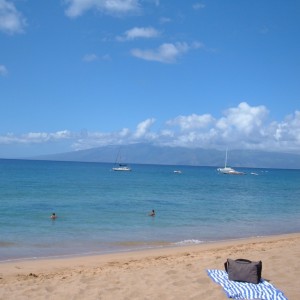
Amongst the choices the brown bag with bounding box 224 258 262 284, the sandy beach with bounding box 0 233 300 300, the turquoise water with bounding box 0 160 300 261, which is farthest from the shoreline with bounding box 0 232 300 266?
the brown bag with bounding box 224 258 262 284

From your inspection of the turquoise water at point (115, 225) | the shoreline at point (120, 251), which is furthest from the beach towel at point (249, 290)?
the turquoise water at point (115, 225)

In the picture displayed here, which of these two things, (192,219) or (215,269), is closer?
(215,269)

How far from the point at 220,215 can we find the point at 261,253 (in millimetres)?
18172

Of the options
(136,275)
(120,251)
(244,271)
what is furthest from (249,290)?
(120,251)

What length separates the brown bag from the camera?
35.2 ft

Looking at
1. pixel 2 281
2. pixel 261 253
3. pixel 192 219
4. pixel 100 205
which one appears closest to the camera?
pixel 2 281

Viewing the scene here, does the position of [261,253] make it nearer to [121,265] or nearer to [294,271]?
[294,271]

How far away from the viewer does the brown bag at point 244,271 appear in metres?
10.7

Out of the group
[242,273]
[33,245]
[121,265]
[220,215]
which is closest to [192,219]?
[220,215]

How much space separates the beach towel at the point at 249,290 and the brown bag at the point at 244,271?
5.7 inches

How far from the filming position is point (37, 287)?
1079 centimetres

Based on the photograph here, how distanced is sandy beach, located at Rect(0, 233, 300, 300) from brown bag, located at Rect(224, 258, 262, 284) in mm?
601

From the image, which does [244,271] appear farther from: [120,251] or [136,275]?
[120,251]

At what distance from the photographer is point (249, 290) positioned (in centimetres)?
1014
